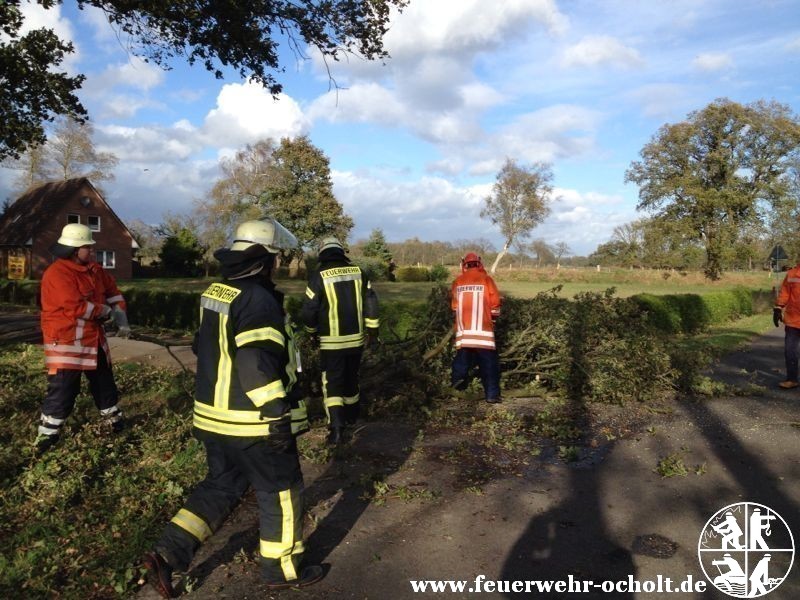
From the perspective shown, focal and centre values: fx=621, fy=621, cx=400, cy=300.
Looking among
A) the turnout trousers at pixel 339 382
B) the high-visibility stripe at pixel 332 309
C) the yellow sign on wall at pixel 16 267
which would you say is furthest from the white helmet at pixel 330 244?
the yellow sign on wall at pixel 16 267

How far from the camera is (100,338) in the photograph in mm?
5613

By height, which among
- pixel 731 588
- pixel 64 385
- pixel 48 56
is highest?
pixel 48 56

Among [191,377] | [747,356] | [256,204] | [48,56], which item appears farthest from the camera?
[256,204]

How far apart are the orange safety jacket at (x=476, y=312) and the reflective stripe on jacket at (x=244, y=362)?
4093 millimetres

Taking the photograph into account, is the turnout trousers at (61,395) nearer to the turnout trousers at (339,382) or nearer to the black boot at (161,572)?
the turnout trousers at (339,382)

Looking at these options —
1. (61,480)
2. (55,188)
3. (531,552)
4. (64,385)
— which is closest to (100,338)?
(64,385)

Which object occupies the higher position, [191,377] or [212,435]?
[212,435]

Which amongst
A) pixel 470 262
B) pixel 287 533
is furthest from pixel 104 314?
pixel 470 262

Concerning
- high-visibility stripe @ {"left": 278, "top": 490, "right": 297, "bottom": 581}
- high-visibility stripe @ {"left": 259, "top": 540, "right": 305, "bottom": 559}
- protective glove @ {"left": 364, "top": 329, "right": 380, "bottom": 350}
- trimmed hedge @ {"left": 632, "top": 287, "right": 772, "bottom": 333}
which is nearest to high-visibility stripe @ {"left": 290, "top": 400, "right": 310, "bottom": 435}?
high-visibility stripe @ {"left": 278, "top": 490, "right": 297, "bottom": 581}

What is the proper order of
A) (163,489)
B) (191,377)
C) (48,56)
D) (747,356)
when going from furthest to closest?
(747,356) < (48,56) < (191,377) < (163,489)

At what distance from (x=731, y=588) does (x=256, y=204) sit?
164 feet

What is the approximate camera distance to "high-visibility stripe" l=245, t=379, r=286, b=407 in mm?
3051

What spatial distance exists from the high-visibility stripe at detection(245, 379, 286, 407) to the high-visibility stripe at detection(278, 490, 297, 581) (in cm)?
51

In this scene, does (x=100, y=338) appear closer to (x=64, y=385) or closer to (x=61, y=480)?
(x=64, y=385)
